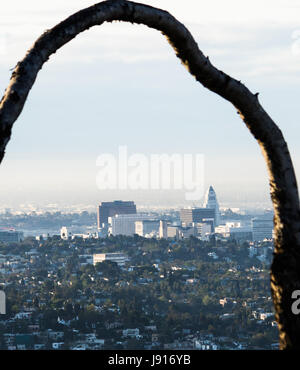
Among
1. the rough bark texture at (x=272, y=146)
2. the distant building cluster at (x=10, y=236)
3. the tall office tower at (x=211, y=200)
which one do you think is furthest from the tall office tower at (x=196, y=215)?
the rough bark texture at (x=272, y=146)

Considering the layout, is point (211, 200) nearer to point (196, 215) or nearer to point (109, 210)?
point (196, 215)

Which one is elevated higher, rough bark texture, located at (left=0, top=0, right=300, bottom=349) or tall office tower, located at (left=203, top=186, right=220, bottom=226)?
tall office tower, located at (left=203, top=186, right=220, bottom=226)

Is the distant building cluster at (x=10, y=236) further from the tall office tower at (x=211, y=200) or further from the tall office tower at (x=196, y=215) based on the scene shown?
the tall office tower at (x=211, y=200)

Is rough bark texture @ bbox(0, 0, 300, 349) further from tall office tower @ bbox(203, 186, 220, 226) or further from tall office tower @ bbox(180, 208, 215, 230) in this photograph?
tall office tower @ bbox(203, 186, 220, 226)

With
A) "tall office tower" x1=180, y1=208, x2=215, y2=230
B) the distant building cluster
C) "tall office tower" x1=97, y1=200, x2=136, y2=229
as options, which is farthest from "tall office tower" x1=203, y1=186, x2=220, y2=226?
the distant building cluster

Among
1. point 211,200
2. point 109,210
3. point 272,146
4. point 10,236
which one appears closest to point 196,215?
point 211,200
